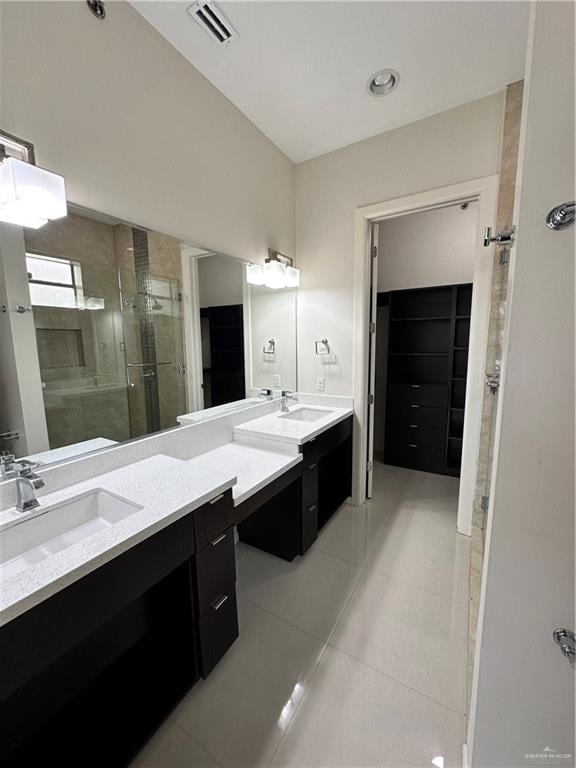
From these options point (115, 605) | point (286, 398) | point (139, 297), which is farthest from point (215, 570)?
point (286, 398)

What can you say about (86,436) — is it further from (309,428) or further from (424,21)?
(424,21)

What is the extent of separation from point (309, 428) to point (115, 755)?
1.56 meters

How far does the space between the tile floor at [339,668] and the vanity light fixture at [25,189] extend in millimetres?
1944

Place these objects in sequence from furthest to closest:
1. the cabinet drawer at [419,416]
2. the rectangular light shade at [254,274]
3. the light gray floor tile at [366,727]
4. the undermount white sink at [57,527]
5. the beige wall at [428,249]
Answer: the cabinet drawer at [419,416], the beige wall at [428,249], the rectangular light shade at [254,274], the light gray floor tile at [366,727], the undermount white sink at [57,527]

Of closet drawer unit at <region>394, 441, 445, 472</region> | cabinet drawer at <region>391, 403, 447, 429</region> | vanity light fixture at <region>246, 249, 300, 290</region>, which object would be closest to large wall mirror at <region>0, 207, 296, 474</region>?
vanity light fixture at <region>246, 249, 300, 290</region>

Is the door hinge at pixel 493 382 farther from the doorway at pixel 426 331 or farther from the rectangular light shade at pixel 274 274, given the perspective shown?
the rectangular light shade at pixel 274 274

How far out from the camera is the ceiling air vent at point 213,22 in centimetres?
138

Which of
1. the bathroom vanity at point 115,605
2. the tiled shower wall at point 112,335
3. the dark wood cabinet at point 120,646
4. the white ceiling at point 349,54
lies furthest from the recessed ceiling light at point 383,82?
the dark wood cabinet at point 120,646

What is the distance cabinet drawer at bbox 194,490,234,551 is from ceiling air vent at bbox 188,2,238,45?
2143 millimetres

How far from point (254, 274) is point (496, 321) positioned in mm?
1678

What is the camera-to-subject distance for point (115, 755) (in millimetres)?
1043

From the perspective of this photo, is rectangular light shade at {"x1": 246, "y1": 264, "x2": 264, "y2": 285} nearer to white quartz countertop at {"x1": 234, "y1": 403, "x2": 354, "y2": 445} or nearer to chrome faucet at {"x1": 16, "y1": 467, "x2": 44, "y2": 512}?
white quartz countertop at {"x1": 234, "y1": 403, "x2": 354, "y2": 445}

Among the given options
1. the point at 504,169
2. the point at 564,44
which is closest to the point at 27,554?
the point at 564,44

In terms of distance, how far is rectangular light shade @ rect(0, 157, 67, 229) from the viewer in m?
0.98
